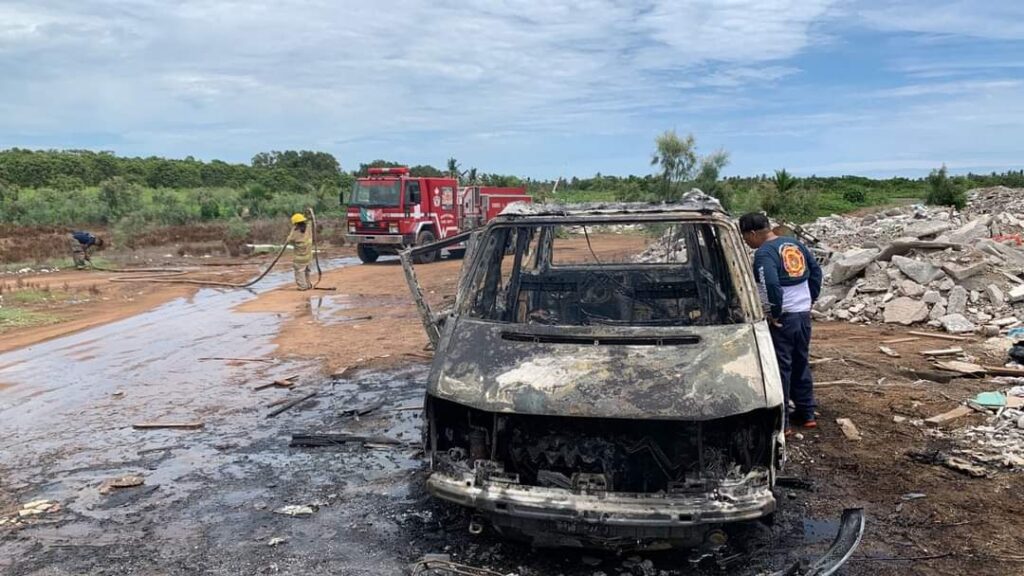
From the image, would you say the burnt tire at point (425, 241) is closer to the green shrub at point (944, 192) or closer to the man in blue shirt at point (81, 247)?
the man in blue shirt at point (81, 247)

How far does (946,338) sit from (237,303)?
1155 centimetres

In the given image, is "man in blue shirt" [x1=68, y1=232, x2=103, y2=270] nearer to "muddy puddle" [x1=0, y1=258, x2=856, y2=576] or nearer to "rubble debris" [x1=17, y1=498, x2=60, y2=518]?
"muddy puddle" [x1=0, y1=258, x2=856, y2=576]

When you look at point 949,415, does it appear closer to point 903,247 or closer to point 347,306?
point 903,247

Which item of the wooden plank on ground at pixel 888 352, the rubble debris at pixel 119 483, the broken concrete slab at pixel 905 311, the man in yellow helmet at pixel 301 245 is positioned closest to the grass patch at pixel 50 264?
the man in yellow helmet at pixel 301 245

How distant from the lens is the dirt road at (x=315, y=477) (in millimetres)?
3945

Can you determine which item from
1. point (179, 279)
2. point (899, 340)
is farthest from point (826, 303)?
point (179, 279)

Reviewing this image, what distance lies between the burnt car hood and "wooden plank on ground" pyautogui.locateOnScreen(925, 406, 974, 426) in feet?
9.39

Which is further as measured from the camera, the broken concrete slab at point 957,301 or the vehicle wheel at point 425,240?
the vehicle wheel at point 425,240

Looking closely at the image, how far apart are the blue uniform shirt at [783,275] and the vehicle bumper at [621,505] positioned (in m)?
2.33

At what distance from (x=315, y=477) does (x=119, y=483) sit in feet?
4.32

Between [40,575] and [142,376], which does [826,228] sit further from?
[40,575]

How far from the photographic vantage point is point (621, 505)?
11.1 feet

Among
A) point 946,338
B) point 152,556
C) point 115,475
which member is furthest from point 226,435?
point 946,338

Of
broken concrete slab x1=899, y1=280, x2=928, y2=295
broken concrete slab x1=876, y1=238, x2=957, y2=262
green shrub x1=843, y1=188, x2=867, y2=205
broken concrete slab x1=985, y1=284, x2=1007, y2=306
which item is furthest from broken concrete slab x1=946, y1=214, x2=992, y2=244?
green shrub x1=843, y1=188, x2=867, y2=205
